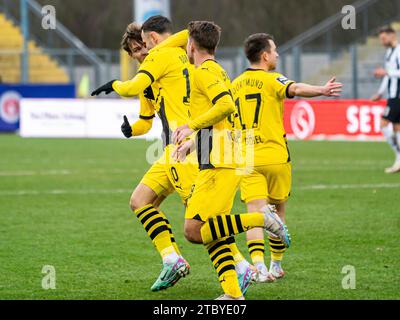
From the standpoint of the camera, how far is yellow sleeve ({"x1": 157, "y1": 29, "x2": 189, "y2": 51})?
24.8 ft

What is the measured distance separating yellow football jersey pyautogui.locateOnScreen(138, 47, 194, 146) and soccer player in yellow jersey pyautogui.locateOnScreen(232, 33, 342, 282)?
661mm

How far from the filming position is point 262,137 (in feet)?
26.4

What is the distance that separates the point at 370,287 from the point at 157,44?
2551 mm

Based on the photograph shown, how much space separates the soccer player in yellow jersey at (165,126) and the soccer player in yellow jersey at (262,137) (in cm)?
67

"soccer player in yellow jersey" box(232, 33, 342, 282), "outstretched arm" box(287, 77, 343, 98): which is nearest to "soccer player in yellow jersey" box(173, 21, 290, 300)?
"outstretched arm" box(287, 77, 343, 98)

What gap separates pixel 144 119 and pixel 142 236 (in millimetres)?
2440

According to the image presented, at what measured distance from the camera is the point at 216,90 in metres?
6.61

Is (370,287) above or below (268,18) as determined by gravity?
below

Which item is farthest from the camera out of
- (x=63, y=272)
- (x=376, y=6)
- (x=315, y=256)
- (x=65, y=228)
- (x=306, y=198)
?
(x=376, y=6)

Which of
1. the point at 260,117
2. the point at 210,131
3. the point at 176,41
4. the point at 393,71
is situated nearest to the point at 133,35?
the point at 176,41

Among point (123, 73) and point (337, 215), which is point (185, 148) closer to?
point (337, 215)

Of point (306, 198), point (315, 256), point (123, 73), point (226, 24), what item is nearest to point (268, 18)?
point (226, 24)

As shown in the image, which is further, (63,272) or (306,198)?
(306,198)

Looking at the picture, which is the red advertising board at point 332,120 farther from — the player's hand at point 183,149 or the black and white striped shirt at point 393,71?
the player's hand at point 183,149
